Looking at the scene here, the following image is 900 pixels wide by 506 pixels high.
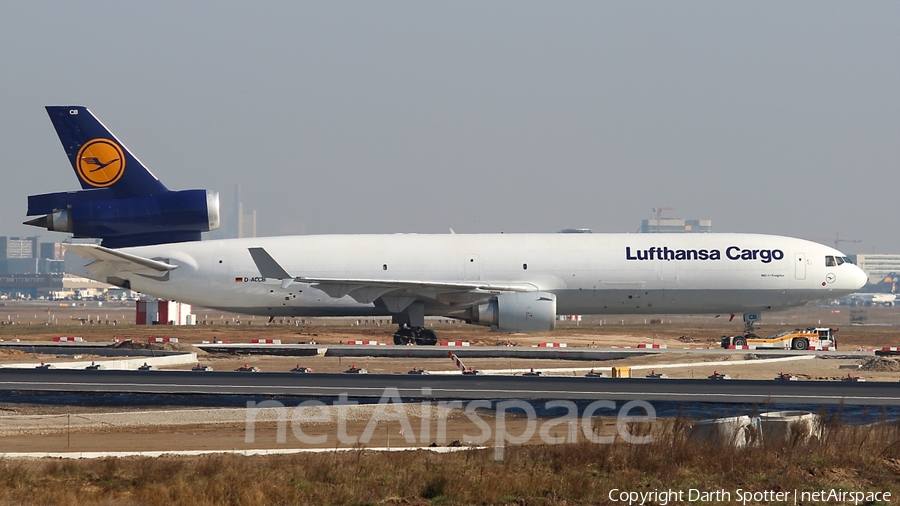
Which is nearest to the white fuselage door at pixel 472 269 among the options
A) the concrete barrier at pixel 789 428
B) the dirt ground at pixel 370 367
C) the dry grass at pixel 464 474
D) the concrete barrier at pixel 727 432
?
the dirt ground at pixel 370 367

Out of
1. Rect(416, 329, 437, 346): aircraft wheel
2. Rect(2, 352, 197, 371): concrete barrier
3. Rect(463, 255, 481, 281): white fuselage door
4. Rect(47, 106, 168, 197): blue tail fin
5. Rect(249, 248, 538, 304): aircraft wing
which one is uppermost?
Rect(47, 106, 168, 197): blue tail fin

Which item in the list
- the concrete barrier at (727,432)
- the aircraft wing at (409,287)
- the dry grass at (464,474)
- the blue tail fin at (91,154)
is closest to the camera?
the dry grass at (464,474)

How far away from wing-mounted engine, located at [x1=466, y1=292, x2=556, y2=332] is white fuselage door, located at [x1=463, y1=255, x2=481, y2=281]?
1668mm

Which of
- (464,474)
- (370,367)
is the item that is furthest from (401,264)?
(464,474)

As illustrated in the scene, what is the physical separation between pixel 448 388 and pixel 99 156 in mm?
24940

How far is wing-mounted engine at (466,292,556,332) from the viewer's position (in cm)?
4372

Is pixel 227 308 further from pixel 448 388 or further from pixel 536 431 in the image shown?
pixel 536 431

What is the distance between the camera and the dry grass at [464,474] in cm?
1396

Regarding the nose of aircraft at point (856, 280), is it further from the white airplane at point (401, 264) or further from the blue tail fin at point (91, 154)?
the blue tail fin at point (91, 154)

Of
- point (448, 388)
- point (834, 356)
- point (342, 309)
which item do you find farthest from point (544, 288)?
point (448, 388)

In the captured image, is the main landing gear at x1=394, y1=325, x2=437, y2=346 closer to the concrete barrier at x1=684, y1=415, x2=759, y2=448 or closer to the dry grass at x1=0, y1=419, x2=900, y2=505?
the concrete barrier at x1=684, y1=415, x2=759, y2=448

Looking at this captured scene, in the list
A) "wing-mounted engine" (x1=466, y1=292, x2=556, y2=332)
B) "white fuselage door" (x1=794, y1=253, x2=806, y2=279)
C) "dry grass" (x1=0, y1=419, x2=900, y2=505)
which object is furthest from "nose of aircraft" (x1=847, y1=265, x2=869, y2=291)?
"dry grass" (x1=0, y1=419, x2=900, y2=505)

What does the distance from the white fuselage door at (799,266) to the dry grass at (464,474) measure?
29395 millimetres

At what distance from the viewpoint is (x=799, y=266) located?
1826 inches
